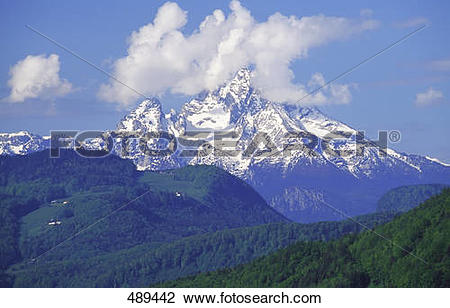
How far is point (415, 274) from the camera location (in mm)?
172625

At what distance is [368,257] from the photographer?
653 feet

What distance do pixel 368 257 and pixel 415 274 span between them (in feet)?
88.5
